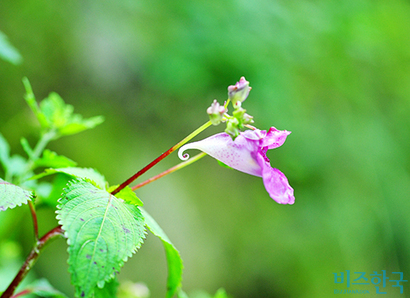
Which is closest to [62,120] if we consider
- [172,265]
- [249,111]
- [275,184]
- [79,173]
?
[79,173]

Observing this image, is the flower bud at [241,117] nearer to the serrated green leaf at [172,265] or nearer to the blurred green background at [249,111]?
the serrated green leaf at [172,265]

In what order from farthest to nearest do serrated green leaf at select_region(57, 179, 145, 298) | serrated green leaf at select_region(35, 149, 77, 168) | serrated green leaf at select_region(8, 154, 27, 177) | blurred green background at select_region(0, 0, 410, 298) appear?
1. blurred green background at select_region(0, 0, 410, 298)
2. serrated green leaf at select_region(8, 154, 27, 177)
3. serrated green leaf at select_region(35, 149, 77, 168)
4. serrated green leaf at select_region(57, 179, 145, 298)

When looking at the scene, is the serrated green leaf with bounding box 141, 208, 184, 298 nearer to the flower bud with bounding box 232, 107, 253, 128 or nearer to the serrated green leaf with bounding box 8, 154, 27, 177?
the flower bud with bounding box 232, 107, 253, 128

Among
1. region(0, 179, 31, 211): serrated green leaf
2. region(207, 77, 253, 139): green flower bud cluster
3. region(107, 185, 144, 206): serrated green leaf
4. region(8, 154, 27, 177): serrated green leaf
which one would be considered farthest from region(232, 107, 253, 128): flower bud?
region(8, 154, 27, 177): serrated green leaf

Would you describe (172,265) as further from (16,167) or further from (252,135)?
(16,167)

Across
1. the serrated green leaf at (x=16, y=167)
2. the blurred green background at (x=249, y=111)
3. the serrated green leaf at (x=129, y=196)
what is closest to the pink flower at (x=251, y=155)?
the serrated green leaf at (x=129, y=196)

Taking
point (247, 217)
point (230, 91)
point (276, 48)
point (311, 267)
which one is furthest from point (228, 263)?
point (230, 91)
